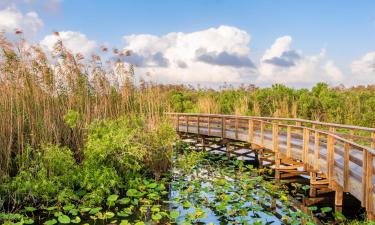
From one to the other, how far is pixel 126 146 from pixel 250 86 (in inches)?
785

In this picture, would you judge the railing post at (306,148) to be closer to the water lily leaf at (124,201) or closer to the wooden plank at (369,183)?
the wooden plank at (369,183)

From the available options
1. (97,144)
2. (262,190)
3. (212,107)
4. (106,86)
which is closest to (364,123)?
(212,107)

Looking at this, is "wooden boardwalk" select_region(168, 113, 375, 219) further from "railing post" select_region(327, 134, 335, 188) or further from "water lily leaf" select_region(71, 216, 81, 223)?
"water lily leaf" select_region(71, 216, 81, 223)

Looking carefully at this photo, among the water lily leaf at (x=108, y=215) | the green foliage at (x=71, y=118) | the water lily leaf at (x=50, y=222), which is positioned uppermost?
the green foliage at (x=71, y=118)

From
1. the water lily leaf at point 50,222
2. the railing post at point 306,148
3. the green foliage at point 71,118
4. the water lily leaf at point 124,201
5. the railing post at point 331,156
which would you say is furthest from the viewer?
the railing post at point 306,148

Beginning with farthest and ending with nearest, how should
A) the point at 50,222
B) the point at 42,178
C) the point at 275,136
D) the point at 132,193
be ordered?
the point at 275,136, the point at 132,193, the point at 42,178, the point at 50,222

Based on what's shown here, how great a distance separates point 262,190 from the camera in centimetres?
920

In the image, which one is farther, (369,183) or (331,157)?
(331,157)

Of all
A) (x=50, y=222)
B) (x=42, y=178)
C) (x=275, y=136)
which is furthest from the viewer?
(x=275, y=136)

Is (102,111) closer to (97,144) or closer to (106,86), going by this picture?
(106,86)

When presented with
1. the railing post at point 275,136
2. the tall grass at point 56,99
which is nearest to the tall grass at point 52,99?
the tall grass at point 56,99

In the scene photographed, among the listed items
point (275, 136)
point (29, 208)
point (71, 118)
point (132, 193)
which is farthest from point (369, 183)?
point (275, 136)

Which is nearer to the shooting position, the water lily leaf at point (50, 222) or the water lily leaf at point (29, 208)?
the water lily leaf at point (50, 222)

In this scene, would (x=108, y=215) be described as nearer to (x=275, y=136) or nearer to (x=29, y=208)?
(x=29, y=208)
